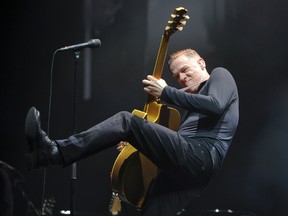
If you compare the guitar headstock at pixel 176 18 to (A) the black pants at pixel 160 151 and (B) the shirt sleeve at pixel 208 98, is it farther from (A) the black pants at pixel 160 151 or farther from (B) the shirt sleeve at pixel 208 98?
(A) the black pants at pixel 160 151

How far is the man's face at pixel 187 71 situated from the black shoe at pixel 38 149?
1.06 m

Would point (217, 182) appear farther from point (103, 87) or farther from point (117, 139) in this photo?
point (117, 139)

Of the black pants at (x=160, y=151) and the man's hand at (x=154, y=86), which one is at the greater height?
the man's hand at (x=154, y=86)

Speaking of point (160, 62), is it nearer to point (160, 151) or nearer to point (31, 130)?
point (160, 151)

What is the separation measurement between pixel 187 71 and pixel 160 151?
74cm

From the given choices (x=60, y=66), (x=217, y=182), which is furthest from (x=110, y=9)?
(x=217, y=182)

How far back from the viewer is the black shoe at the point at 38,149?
2.19 metres

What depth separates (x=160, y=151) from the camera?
93.2 inches

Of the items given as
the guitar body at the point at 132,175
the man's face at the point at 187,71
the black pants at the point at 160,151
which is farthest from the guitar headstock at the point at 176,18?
the black pants at the point at 160,151

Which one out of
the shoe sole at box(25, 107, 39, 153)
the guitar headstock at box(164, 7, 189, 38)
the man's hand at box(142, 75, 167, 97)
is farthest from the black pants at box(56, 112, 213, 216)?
the guitar headstock at box(164, 7, 189, 38)

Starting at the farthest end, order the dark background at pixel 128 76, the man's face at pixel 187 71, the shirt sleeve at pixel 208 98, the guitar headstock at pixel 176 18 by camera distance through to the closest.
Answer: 1. the dark background at pixel 128 76
2. the man's face at pixel 187 71
3. the guitar headstock at pixel 176 18
4. the shirt sleeve at pixel 208 98

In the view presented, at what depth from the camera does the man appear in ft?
7.25

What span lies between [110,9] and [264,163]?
83.5 inches

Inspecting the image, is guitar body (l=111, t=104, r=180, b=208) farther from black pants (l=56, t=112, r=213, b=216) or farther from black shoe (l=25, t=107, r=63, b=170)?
black shoe (l=25, t=107, r=63, b=170)
